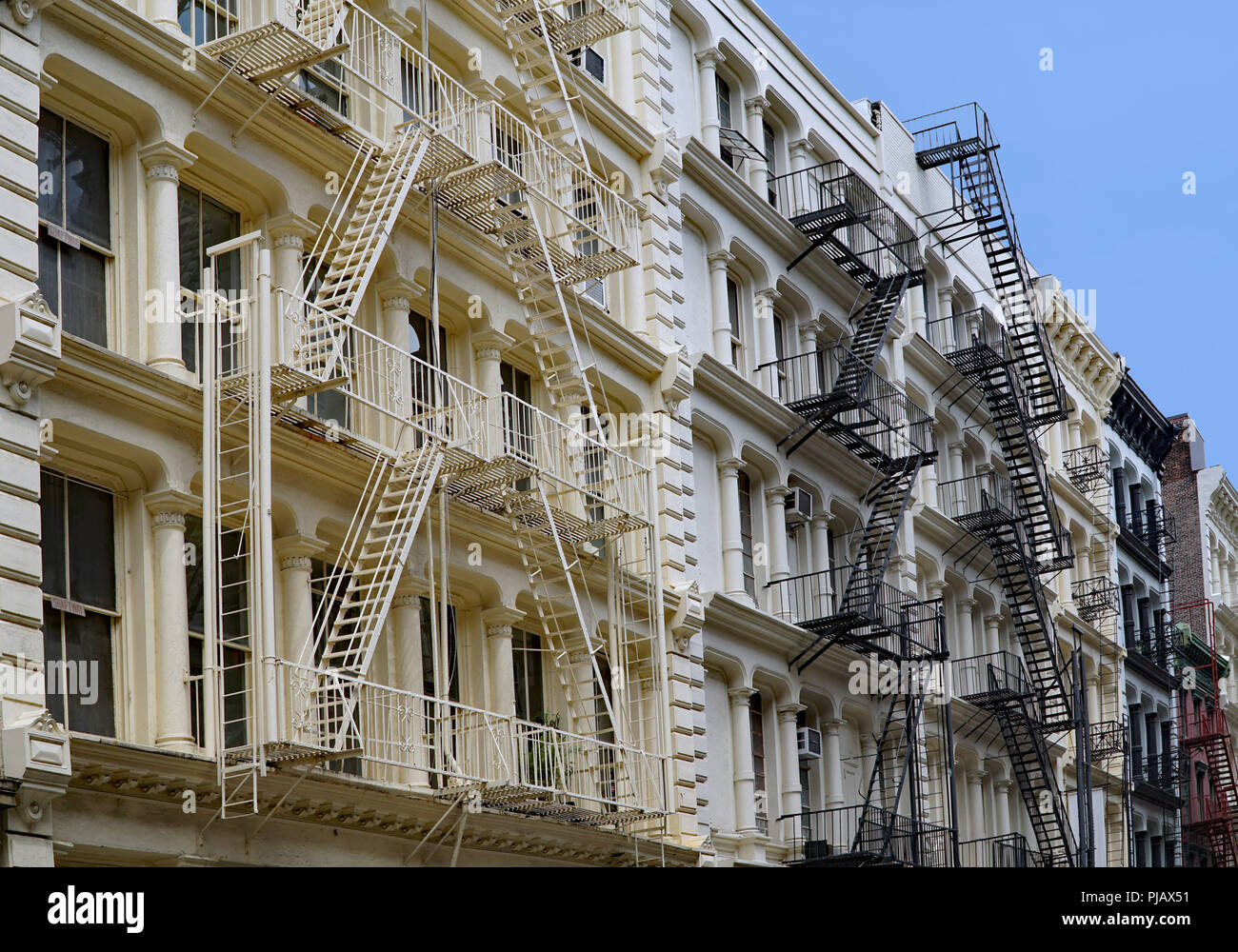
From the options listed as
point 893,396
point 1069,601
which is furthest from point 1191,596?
point 893,396

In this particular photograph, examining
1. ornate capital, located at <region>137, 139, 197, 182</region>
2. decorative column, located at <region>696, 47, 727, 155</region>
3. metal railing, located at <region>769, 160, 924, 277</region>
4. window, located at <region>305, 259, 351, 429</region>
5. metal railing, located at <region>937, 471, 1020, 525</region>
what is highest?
decorative column, located at <region>696, 47, 727, 155</region>

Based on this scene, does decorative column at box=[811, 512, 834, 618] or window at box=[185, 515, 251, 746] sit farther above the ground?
decorative column at box=[811, 512, 834, 618]

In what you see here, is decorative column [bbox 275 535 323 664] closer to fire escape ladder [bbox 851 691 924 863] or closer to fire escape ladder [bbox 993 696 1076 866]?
fire escape ladder [bbox 851 691 924 863]

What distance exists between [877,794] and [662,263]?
11.3m

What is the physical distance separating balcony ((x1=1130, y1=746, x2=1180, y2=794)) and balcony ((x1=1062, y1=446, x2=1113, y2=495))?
7.83 meters

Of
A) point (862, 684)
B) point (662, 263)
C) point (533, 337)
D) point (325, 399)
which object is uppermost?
point (662, 263)

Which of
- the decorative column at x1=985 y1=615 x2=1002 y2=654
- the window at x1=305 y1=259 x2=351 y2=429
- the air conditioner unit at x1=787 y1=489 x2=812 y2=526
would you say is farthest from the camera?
the decorative column at x1=985 y1=615 x2=1002 y2=654

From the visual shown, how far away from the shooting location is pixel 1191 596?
6425 centimetres

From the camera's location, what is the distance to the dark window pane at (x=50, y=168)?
17.0 meters

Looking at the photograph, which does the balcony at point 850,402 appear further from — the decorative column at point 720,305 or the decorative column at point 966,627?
the decorative column at point 966,627

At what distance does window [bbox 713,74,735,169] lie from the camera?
32.4 metres

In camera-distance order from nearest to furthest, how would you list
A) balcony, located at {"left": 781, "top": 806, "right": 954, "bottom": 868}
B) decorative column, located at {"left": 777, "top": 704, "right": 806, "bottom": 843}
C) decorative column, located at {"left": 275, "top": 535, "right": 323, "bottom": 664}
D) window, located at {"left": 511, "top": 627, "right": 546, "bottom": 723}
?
decorative column, located at {"left": 275, "top": 535, "right": 323, "bottom": 664} → window, located at {"left": 511, "top": 627, "right": 546, "bottom": 723} → balcony, located at {"left": 781, "top": 806, "right": 954, "bottom": 868} → decorative column, located at {"left": 777, "top": 704, "right": 806, "bottom": 843}

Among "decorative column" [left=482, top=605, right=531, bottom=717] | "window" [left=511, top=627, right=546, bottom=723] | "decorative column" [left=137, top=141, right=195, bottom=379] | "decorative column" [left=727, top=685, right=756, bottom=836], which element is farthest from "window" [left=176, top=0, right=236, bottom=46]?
"decorative column" [left=727, top=685, right=756, bottom=836]
